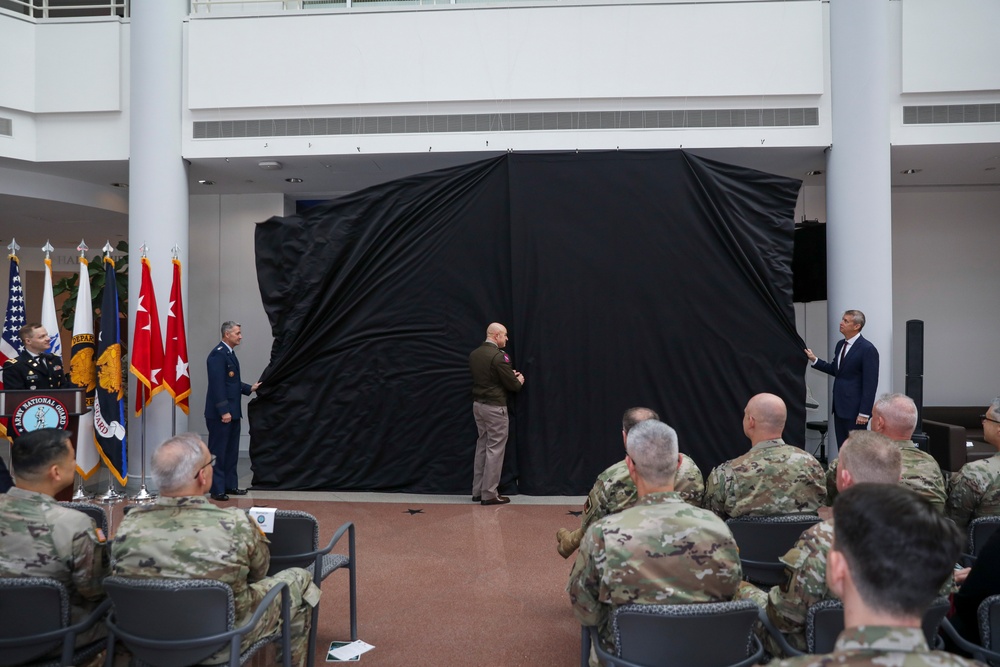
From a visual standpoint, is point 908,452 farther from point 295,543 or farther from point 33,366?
point 33,366

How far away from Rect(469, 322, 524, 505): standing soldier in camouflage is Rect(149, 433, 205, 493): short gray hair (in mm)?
3437

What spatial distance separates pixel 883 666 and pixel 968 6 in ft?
21.7

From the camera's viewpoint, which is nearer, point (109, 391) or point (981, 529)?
point (981, 529)

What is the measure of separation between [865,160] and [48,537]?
587cm

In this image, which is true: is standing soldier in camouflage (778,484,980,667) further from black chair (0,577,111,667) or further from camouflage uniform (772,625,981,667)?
black chair (0,577,111,667)

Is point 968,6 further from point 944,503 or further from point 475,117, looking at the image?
point 944,503

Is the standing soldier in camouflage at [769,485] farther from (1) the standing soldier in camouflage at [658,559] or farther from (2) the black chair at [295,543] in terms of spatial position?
(2) the black chair at [295,543]

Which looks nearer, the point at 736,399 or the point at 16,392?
the point at 16,392

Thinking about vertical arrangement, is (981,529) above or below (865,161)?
below

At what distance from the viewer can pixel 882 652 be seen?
118 centimetres

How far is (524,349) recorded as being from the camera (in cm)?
600

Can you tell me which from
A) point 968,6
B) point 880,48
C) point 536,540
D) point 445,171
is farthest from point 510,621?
point 968,6

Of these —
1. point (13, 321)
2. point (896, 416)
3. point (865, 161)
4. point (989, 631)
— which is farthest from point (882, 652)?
point (13, 321)

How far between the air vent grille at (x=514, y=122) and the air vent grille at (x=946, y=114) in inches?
29.5
